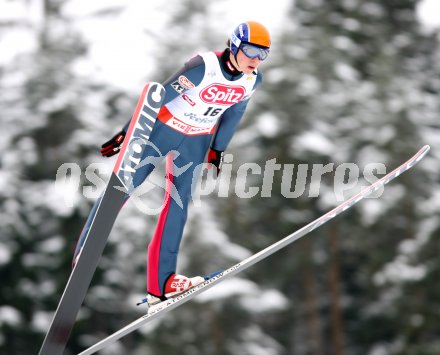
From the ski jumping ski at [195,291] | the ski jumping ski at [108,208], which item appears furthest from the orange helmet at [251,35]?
the ski jumping ski at [195,291]

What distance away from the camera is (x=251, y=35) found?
3.96 m

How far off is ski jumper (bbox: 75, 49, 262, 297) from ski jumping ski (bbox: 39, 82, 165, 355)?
0.20 metres

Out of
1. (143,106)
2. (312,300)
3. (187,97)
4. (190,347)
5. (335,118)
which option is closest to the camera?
(143,106)

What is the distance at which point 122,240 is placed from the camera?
50.8 feet

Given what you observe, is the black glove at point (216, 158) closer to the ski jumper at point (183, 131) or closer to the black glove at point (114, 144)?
the ski jumper at point (183, 131)

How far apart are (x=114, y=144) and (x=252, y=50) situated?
845 mm

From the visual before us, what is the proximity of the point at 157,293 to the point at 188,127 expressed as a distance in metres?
0.91

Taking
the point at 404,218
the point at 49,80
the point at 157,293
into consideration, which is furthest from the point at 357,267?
the point at 157,293

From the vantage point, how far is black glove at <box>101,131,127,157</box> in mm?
4113

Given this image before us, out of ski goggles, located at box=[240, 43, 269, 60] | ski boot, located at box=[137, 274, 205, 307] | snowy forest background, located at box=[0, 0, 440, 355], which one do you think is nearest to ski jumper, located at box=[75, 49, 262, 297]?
ski boot, located at box=[137, 274, 205, 307]

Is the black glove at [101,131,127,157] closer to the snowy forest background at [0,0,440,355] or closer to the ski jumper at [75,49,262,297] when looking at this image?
the ski jumper at [75,49,262,297]

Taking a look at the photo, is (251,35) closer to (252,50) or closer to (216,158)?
(252,50)

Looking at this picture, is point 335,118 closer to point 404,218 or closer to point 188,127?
point 404,218

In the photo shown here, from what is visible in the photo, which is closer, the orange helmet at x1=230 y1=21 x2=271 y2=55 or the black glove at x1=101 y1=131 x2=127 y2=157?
the orange helmet at x1=230 y1=21 x2=271 y2=55
